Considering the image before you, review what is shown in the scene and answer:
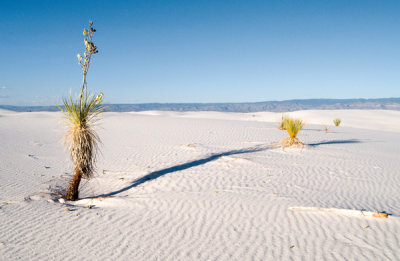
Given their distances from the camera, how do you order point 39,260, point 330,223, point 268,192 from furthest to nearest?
1. point 268,192
2. point 330,223
3. point 39,260

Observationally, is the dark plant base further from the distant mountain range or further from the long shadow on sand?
the distant mountain range

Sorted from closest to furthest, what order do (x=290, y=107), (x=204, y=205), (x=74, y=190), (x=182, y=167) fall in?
(x=204, y=205), (x=74, y=190), (x=182, y=167), (x=290, y=107)

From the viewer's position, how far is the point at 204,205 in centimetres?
468

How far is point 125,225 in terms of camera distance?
3.89 metres

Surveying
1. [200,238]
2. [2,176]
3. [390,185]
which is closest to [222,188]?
[200,238]

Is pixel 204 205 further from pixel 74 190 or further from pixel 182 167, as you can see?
pixel 182 167

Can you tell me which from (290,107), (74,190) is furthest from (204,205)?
(290,107)

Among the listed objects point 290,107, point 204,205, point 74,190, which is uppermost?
point 290,107

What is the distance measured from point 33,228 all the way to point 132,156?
5.09 m

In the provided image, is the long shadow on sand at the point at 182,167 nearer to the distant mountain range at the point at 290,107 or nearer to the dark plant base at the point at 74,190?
the dark plant base at the point at 74,190

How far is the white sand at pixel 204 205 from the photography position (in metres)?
3.27

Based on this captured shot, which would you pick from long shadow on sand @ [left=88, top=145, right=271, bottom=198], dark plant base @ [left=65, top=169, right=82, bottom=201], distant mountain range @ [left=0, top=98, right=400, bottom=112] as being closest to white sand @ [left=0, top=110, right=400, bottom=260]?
long shadow on sand @ [left=88, top=145, right=271, bottom=198]

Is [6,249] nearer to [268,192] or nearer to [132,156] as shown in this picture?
[268,192]

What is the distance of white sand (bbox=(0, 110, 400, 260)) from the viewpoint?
3266 millimetres
